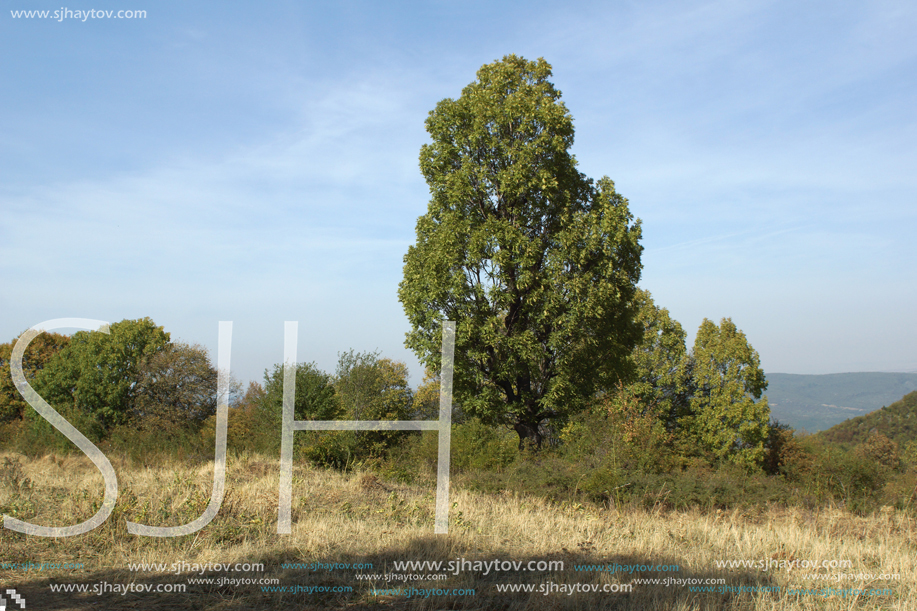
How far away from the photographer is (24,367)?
42.4 m

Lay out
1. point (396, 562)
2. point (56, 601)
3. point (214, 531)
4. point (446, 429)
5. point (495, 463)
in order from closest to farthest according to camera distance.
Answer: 1. point (56, 601)
2. point (396, 562)
3. point (214, 531)
4. point (446, 429)
5. point (495, 463)

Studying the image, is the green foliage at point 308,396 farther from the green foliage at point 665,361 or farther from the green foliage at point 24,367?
the green foliage at point 24,367

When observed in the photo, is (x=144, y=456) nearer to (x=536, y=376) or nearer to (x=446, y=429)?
(x=446, y=429)

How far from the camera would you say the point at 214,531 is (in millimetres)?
6844

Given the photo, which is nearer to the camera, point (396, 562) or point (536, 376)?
point (396, 562)

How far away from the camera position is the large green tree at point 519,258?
13.7 metres

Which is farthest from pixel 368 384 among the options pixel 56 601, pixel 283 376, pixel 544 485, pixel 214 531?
pixel 56 601

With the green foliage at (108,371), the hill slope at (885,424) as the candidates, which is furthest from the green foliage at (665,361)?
the green foliage at (108,371)

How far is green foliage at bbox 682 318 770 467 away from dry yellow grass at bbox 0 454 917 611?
26.9 m

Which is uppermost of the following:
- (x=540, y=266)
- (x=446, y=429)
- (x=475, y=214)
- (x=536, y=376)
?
(x=475, y=214)

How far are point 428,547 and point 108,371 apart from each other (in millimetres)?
40407

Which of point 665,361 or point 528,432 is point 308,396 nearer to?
point 528,432

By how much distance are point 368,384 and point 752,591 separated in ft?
50.6

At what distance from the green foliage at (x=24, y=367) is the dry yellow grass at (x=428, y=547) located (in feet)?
138
